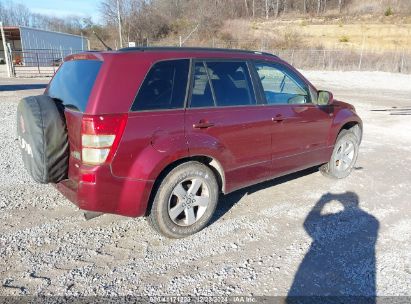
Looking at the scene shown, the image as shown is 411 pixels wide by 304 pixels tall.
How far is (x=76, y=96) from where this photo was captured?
3068mm

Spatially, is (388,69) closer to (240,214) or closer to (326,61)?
(326,61)

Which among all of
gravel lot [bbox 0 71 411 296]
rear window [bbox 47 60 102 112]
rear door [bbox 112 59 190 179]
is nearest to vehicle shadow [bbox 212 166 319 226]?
gravel lot [bbox 0 71 411 296]

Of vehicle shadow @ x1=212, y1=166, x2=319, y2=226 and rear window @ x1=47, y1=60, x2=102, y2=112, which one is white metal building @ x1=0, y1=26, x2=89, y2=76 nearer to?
rear window @ x1=47, y1=60, x2=102, y2=112

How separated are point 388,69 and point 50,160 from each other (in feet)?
102

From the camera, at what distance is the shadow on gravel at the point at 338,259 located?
2666 mm

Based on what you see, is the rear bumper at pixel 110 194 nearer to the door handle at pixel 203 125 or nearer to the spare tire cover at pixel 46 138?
the spare tire cover at pixel 46 138

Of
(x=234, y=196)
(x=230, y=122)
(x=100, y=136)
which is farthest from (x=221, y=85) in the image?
(x=234, y=196)

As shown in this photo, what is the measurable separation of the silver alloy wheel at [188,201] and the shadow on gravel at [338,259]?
1.13m

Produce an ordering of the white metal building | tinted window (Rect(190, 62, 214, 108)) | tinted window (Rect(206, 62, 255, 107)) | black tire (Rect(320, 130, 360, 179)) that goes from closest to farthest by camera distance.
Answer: tinted window (Rect(190, 62, 214, 108)), tinted window (Rect(206, 62, 255, 107)), black tire (Rect(320, 130, 360, 179)), the white metal building

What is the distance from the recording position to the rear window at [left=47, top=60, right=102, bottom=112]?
2963 mm

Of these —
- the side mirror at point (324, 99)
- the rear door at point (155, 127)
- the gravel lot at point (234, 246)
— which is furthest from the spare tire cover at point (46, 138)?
the side mirror at point (324, 99)

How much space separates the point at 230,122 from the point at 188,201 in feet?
3.04

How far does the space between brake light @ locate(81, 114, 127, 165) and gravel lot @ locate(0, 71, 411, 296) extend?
0.97 m

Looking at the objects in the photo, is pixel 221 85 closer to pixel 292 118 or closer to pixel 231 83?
pixel 231 83
